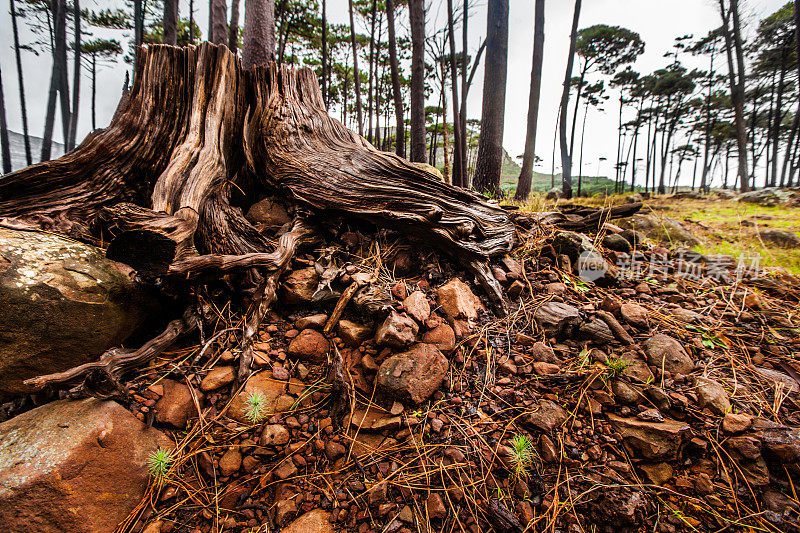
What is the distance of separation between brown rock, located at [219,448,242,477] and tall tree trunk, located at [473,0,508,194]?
230 inches

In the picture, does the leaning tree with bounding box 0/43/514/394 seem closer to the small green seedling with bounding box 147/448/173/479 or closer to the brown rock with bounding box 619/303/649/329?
the small green seedling with bounding box 147/448/173/479

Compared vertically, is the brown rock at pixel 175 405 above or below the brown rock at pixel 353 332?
below

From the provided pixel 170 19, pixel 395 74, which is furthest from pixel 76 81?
pixel 395 74

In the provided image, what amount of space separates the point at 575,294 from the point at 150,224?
2.61 m

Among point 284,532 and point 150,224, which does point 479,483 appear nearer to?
point 284,532

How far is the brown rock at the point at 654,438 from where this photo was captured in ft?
4.08

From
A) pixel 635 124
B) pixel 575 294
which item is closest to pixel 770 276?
pixel 575 294

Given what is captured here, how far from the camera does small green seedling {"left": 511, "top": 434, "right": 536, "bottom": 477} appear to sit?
4.06 ft

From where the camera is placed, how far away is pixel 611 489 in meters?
1.17

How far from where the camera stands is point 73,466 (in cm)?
117

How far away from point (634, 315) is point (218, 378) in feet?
7.94

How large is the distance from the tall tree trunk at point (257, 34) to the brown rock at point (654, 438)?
4630 millimetres

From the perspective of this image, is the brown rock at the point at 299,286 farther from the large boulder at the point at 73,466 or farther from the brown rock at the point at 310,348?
the large boulder at the point at 73,466

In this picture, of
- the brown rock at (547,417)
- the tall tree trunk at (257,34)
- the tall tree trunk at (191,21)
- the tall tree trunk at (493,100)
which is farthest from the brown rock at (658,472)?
the tall tree trunk at (191,21)
